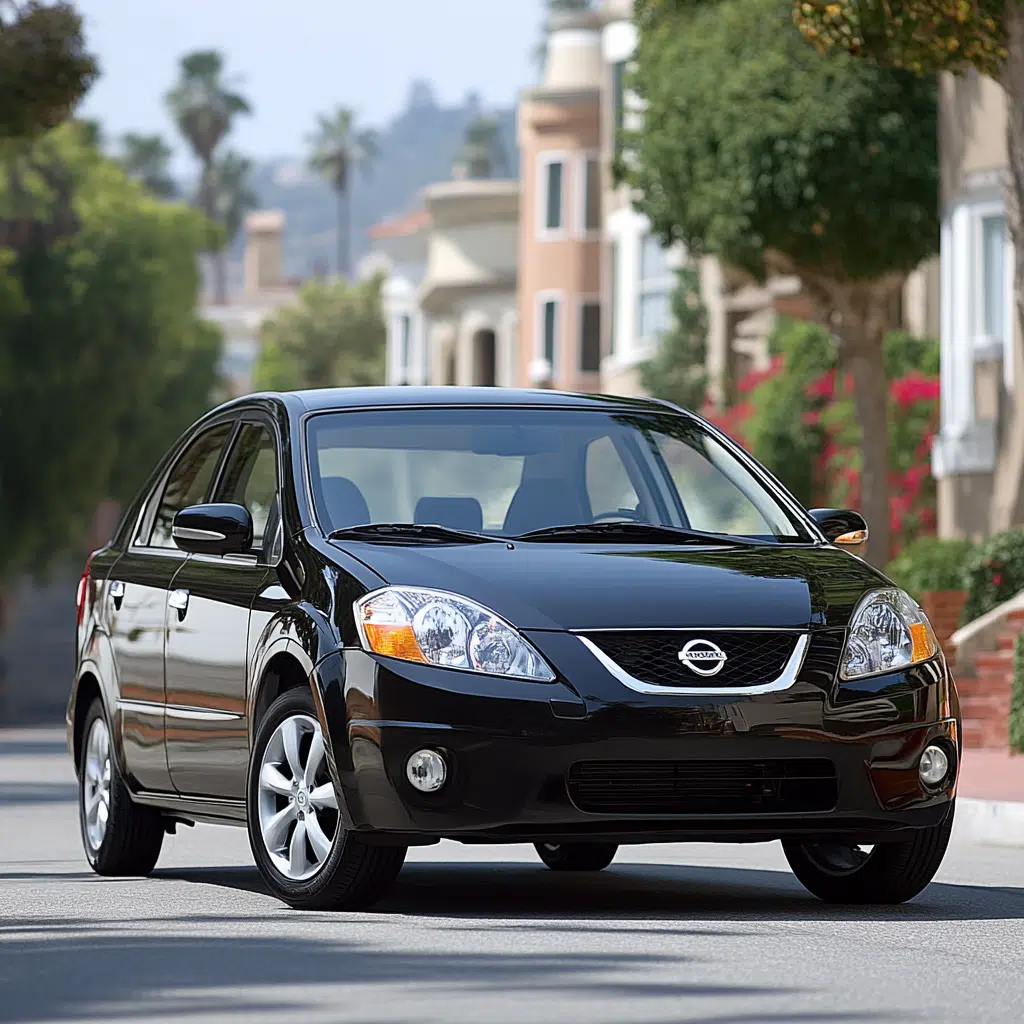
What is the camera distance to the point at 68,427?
59594mm

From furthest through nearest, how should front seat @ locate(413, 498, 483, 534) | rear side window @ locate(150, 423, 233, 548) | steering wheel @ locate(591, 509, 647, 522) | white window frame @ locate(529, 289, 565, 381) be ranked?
white window frame @ locate(529, 289, 565, 381) < rear side window @ locate(150, 423, 233, 548) < steering wheel @ locate(591, 509, 647, 522) < front seat @ locate(413, 498, 483, 534)

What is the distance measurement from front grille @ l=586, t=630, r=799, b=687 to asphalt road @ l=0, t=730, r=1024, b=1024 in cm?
78

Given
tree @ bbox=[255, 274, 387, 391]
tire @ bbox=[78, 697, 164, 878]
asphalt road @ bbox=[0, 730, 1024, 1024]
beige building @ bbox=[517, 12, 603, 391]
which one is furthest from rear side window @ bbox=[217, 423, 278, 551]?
tree @ bbox=[255, 274, 387, 391]

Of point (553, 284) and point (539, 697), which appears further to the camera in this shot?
point (553, 284)

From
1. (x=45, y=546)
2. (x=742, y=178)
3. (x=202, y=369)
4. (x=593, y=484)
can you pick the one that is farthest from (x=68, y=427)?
(x=593, y=484)

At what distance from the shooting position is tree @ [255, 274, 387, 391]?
110000 millimetres

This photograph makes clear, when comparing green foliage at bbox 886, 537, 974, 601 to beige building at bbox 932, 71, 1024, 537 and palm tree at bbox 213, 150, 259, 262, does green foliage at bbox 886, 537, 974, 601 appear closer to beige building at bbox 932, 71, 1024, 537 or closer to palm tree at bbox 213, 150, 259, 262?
beige building at bbox 932, 71, 1024, 537

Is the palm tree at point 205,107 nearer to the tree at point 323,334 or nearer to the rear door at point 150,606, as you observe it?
the tree at point 323,334

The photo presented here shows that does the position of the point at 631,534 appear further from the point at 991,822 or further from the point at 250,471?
the point at 991,822

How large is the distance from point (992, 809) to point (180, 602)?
18.8ft

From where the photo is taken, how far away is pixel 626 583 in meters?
9.19

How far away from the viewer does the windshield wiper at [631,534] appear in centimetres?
985

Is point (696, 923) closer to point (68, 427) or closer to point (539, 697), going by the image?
point (539, 697)

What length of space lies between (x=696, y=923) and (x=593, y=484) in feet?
6.61
